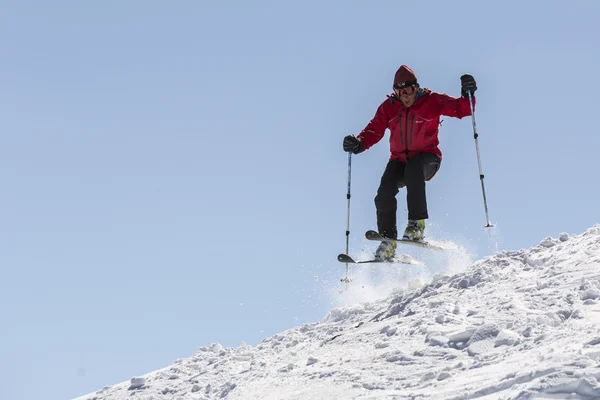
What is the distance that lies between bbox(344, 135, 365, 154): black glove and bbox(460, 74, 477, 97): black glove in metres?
1.66

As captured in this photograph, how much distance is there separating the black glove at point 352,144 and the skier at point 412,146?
1.85 feet

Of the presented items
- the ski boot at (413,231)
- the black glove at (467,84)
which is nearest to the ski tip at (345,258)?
the ski boot at (413,231)

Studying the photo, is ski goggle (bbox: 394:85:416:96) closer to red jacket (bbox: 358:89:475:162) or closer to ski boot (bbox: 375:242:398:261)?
red jacket (bbox: 358:89:475:162)

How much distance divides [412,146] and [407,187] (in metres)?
0.57

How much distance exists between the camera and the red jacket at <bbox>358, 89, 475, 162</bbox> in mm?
11500

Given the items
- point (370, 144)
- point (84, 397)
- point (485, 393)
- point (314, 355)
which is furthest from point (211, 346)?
point (485, 393)

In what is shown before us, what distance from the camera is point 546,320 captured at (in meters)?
7.50

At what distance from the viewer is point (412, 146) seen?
38.2ft

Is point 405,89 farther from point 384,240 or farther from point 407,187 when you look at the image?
point 384,240

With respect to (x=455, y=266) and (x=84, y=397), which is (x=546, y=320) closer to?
(x=455, y=266)

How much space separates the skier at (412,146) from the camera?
37.7 ft

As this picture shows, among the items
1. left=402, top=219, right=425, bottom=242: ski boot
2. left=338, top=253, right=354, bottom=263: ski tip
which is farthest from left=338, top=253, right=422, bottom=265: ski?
left=402, top=219, right=425, bottom=242: ski boot

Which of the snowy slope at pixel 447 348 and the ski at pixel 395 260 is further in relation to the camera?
the ski at pixel 395 260

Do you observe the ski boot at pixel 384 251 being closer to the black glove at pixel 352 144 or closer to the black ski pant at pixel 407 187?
the black ski pant at pixel 407 187
